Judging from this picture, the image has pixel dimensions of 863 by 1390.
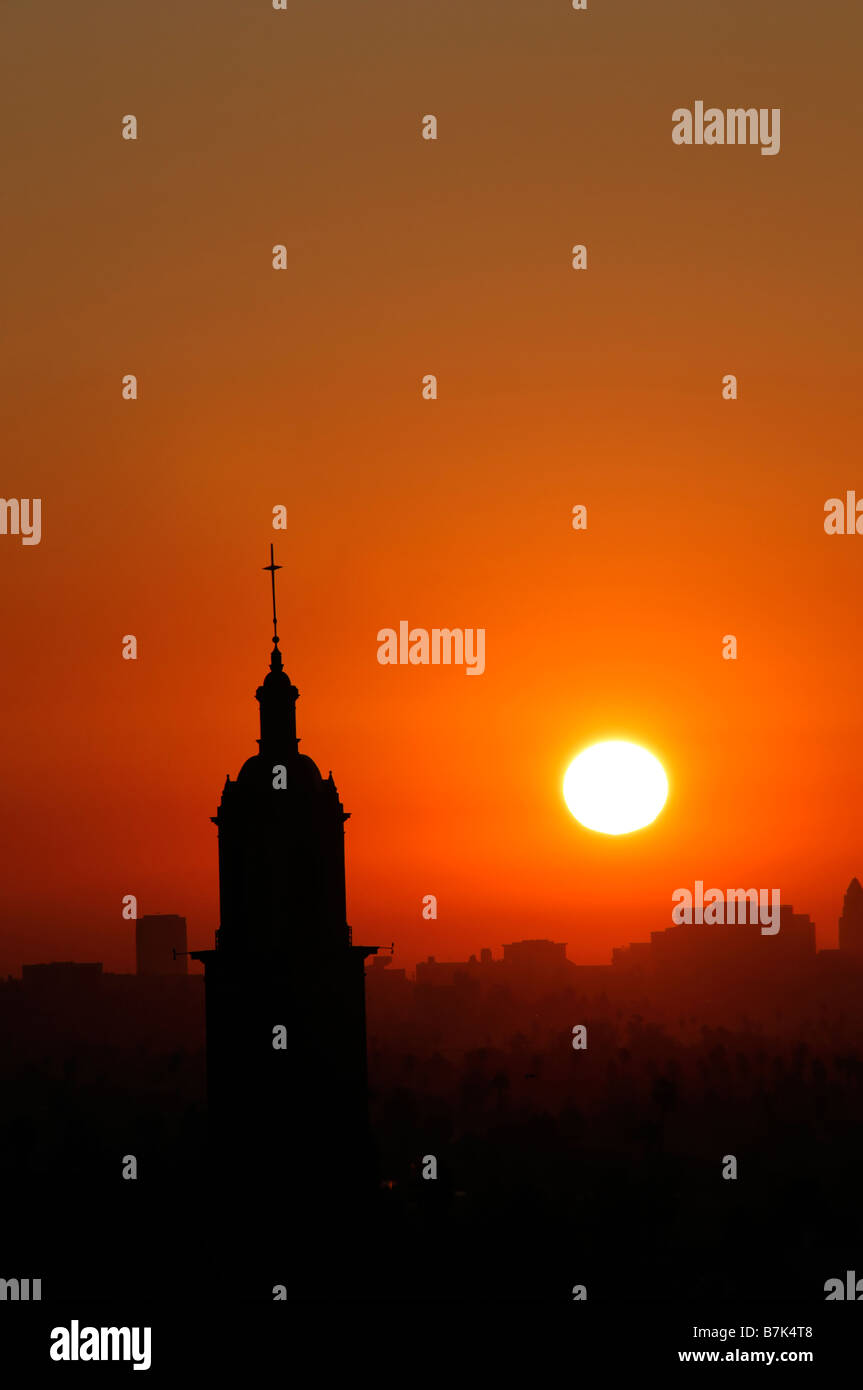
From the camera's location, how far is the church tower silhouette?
6825cm

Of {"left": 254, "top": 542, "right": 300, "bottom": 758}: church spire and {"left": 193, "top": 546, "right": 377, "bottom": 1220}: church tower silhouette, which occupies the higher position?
{"left": 254, "top": 542, "right": 300, "bottom": 758}: church spire

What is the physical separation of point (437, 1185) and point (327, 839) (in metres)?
26.3

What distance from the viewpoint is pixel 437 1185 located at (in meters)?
88.3

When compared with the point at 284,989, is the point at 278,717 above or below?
above

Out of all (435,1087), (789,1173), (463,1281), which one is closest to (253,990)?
(463,1281)

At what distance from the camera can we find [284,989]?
6900 cm

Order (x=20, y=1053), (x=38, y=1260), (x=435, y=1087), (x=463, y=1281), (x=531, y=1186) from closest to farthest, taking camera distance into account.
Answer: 1. (x=463, y=1281)
2. (x=38, y=1260)
3. (x=531, y=1186)
4. (x=435, y=1087)
5. (x=20, y=1053)

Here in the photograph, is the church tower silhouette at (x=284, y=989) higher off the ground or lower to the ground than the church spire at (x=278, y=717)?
lower

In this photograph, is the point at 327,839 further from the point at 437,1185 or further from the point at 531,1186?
the point at 531,1186

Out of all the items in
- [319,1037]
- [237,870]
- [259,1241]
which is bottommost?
[259,1241]

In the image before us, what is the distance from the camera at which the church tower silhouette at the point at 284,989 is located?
6825 cm

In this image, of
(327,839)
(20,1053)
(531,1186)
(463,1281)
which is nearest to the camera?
(327,839)

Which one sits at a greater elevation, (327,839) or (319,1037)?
(327,839)
